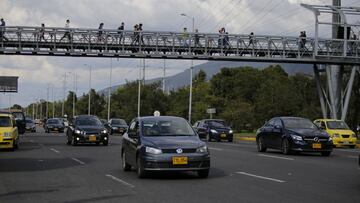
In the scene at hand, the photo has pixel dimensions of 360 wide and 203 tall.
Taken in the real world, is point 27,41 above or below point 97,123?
above

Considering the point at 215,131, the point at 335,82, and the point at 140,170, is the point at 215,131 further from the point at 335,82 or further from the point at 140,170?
the point at 140,170

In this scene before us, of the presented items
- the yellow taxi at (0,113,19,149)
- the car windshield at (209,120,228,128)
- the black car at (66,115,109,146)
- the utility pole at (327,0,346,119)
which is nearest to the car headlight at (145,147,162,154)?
the yellow taxi at (0,113,19,149)

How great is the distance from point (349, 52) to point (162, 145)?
41527mm

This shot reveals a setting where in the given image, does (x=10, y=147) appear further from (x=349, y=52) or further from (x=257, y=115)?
(x=257, y=115)

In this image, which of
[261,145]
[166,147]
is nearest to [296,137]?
[261,145]

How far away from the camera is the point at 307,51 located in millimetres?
54719

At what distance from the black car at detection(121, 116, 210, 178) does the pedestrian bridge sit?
1446 inches

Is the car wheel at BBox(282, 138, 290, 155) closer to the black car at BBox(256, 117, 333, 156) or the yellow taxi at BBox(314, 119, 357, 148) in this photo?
the black car at BBox(256, 117, 333, 156)

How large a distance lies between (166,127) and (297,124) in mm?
10234

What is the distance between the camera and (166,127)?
49.0 ft

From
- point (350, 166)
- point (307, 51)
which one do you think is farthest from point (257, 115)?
point (350, 166)

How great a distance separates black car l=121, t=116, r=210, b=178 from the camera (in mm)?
13641

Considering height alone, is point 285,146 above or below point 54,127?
above

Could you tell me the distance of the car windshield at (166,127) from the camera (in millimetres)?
14734
